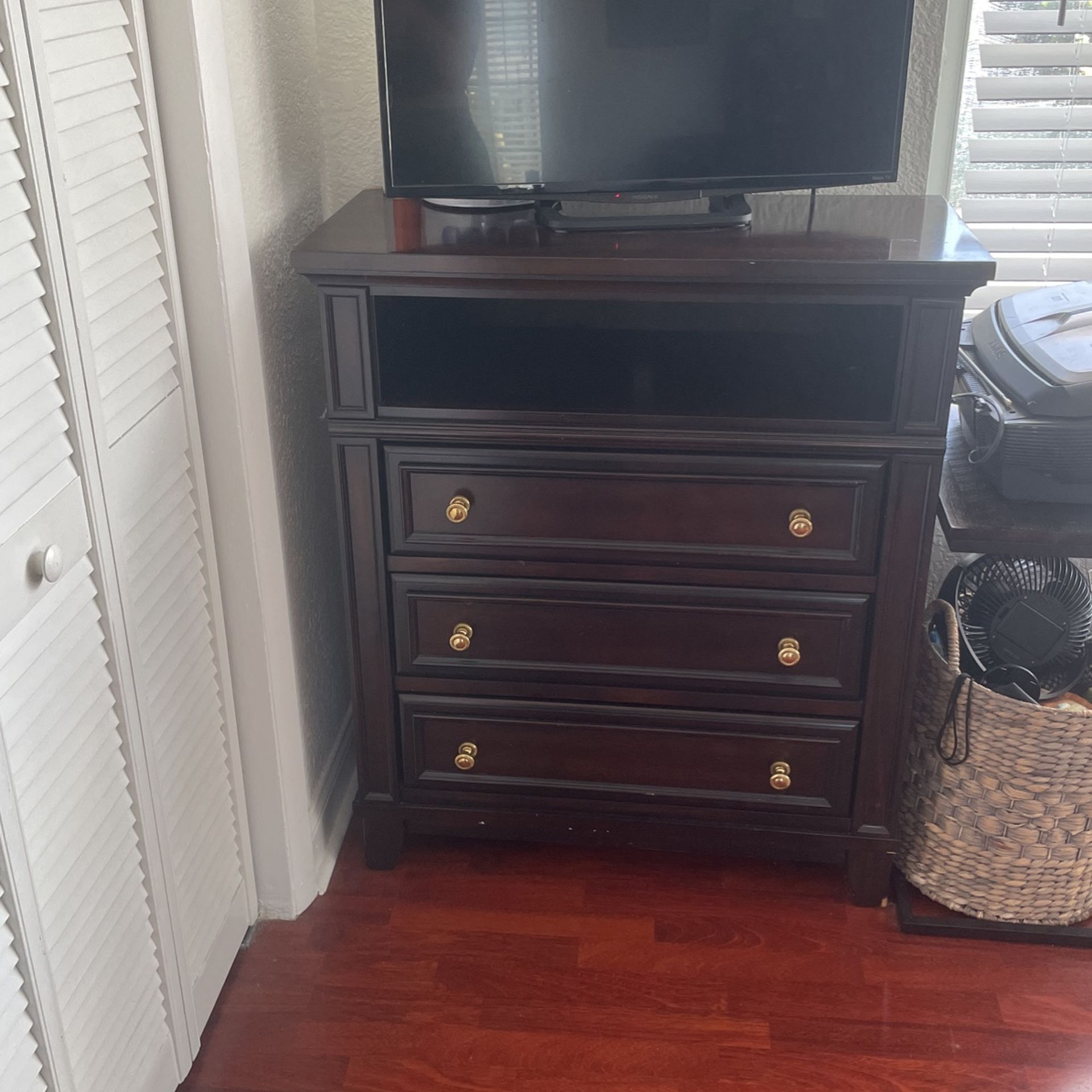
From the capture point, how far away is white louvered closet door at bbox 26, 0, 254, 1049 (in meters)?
1.09

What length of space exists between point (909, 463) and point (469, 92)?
71 cm

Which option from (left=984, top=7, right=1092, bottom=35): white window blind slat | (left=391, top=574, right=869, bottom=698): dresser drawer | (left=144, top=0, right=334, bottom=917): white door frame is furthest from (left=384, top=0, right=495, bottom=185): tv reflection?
(left=984, top=7, right=1092, bottom=35): white window blind slat

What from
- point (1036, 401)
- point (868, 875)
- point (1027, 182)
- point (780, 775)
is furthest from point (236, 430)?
point (1027, 182)

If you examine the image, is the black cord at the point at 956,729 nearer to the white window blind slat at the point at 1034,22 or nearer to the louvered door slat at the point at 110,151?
the white window blind slat at the point at 1034,22

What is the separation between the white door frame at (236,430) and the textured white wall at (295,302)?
0.05m

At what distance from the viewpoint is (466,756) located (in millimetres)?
1694

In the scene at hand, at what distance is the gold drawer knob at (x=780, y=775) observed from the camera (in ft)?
5.37

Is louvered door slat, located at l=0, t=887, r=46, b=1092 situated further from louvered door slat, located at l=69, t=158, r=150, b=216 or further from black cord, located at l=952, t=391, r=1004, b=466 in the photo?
black cord, located at l=952, t=391, r=1004, b=466

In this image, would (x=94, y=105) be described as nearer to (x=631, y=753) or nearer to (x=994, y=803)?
(x=631, y=753)

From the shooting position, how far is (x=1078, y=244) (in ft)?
6.06

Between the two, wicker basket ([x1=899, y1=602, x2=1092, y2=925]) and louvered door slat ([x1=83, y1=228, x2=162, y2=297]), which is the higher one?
louvered door slat ([x1=83, y1=228, x2=162, y2=297])

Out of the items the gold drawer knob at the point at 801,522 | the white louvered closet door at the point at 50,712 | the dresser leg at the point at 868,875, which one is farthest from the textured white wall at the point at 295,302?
the dresser leg at the point at 868,875

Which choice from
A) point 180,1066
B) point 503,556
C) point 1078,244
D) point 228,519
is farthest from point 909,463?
point 180,1066

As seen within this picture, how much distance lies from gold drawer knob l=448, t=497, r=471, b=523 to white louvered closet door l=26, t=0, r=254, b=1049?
306 mm
